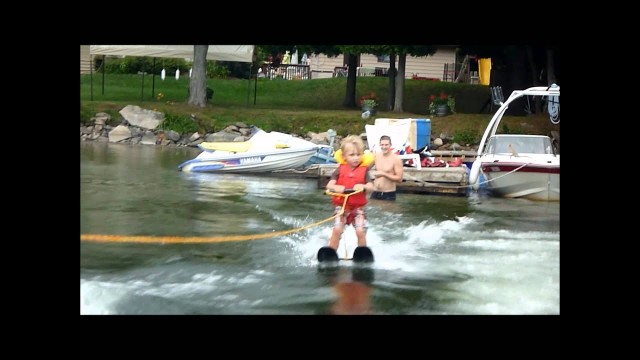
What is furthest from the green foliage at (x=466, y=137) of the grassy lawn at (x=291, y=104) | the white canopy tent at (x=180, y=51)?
the white canopy tent at (x=180, y=51)

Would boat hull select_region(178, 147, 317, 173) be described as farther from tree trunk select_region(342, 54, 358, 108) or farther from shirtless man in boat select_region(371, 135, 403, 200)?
tree trunk select_region(342, 54, 358, 108)

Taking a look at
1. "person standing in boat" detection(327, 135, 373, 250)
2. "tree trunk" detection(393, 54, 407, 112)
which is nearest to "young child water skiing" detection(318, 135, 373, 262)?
"person standing in boat" detection(327, 135, 373, 250)

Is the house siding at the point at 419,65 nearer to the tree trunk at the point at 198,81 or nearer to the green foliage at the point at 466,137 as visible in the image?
the tree trunk at the point at 198,81

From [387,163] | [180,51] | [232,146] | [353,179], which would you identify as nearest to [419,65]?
[180,51]

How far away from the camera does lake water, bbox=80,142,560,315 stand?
25.8 ft

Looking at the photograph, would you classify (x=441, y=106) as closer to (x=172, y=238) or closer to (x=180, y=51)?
(x=180, y=51)

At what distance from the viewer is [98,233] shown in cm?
1068

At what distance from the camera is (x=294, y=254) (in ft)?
32.7

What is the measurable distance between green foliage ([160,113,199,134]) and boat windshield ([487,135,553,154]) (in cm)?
759

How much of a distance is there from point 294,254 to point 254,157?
7483mm

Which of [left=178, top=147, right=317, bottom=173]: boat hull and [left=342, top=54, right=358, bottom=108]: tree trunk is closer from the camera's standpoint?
[left=178, top=147, right=317, bottom=173]: boat hull

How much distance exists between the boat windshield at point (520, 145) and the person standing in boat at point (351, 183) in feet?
22.3
